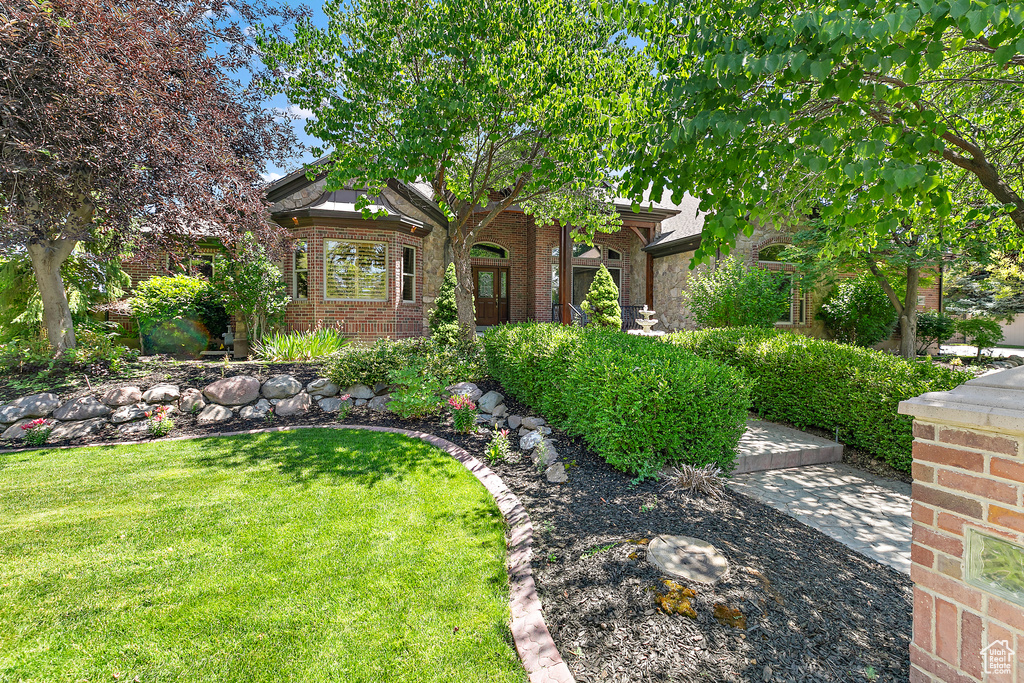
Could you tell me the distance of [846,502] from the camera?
3.76 m

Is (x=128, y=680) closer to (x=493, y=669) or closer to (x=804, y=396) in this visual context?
(x=493, y=669)

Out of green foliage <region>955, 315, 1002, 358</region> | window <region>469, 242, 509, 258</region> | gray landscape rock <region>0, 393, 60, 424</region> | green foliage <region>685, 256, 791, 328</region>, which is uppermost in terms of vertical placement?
window <region>469, 242, 509, 258</region>

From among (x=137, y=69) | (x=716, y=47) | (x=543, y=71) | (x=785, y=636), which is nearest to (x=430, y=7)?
(x=543, y=71)

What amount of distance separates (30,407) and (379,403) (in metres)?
4.68

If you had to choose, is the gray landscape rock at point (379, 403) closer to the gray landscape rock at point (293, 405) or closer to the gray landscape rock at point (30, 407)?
the gray landscape rock at point (293, 405)

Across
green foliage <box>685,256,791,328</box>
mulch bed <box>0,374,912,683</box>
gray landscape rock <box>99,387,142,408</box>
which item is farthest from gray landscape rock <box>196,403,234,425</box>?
green foliage <box>685,256,791,328</box>

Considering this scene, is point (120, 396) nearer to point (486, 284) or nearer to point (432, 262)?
point (432, 262)

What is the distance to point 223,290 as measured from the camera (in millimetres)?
10406

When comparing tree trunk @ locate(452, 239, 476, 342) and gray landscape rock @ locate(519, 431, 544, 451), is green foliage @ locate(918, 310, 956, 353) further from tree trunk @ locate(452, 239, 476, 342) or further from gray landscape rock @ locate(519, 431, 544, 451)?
gray landscape rock @ locate(519, 431, 544, 451)

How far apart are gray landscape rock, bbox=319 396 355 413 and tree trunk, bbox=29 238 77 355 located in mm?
4256

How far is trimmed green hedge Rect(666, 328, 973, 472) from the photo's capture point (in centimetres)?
443

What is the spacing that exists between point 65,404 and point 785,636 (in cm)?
868

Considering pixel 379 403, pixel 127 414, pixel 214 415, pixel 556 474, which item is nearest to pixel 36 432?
pixel 127 414

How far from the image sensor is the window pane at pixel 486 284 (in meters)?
14.6
